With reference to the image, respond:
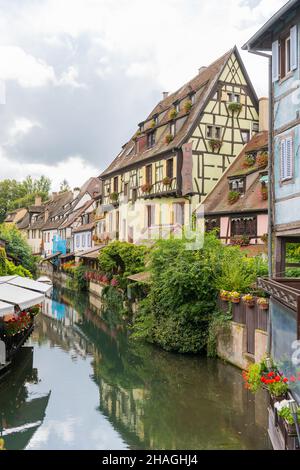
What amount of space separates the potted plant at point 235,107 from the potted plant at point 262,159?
13.9 ft

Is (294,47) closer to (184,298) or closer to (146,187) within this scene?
(184,298)

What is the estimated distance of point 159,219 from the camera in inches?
1001

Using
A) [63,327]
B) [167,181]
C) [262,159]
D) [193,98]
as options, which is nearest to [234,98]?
[193,98]

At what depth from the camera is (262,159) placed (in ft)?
66.3

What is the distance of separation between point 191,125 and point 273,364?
16626mm

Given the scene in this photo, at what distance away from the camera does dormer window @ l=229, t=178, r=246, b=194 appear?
20578mm

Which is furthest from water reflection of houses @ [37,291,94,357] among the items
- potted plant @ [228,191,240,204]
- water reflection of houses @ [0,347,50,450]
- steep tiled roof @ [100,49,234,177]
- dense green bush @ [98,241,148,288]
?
steep tiled roof @ [100,49,234,177]

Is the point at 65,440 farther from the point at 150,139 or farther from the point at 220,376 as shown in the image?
the point at 150,139

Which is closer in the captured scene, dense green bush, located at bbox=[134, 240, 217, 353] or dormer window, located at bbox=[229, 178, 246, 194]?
dense green bush, located at bbox=[134, 240, 217, 353]

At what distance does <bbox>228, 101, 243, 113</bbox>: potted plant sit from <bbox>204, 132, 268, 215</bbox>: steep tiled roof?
62.0 inches

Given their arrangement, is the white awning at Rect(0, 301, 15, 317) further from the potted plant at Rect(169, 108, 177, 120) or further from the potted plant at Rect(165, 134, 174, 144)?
the potted plant at Rect(169, 108, 177, 120)

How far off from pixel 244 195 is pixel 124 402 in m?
11.7

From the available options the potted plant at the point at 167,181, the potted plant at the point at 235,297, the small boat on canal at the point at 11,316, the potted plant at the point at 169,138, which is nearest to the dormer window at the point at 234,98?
the potted plant at the point at 169,138
